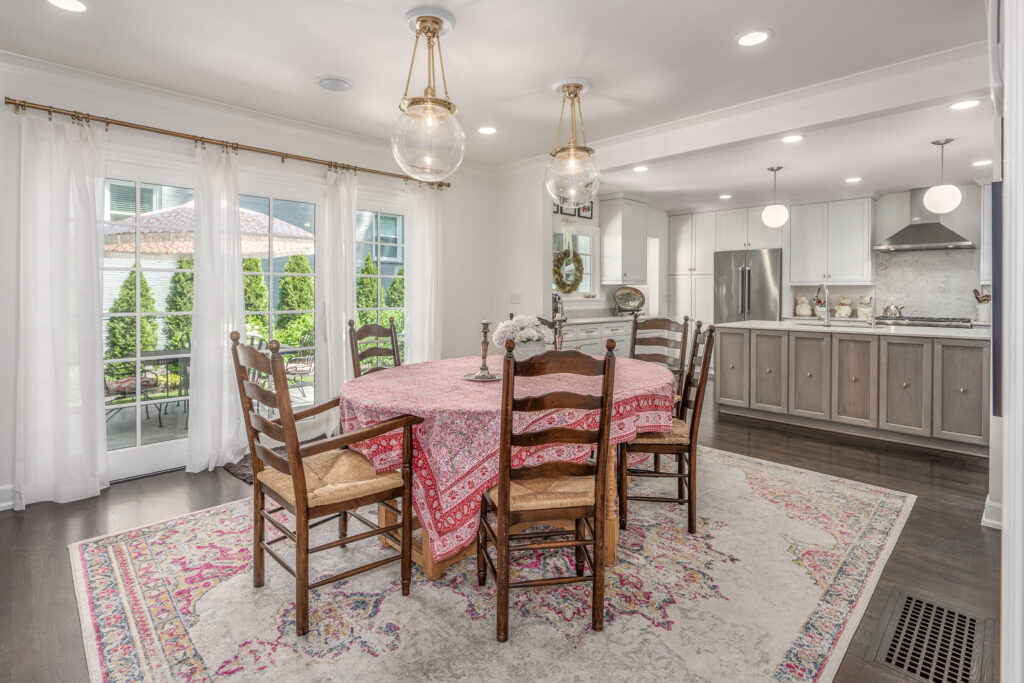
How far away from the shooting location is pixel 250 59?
309 centimetres

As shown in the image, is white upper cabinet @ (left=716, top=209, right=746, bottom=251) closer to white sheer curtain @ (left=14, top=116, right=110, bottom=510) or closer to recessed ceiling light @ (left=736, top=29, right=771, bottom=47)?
recessed ceiling light @ (left=736, top=29, right=771, bottom=47)

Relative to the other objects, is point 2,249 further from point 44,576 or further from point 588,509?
point 588,509

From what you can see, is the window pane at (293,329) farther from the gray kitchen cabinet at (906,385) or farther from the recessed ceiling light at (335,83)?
the gray kitchen cabinet at (906,385)

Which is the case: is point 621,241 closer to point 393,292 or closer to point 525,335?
point 393,292

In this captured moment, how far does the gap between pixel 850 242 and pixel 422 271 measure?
5455 mm

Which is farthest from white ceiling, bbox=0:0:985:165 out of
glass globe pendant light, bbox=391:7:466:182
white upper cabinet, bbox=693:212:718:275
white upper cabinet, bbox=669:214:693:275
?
white upper cabinet, bbox=669:214:693:275

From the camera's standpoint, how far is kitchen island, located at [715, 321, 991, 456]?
158 inches

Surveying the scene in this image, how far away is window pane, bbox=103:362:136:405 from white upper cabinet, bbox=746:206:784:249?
23.7 feet

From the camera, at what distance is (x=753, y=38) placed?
2.84 meters

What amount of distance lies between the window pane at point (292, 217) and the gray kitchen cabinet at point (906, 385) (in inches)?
187

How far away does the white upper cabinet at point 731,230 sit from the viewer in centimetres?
764

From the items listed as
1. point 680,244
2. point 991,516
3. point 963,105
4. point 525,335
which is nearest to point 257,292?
point 525,335

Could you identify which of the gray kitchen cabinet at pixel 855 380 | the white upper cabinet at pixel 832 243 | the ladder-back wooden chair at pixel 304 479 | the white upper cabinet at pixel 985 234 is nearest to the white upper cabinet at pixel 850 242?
the white upper cabinet at pixel 832 243

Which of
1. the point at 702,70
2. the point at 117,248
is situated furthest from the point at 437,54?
the point at 117,248
